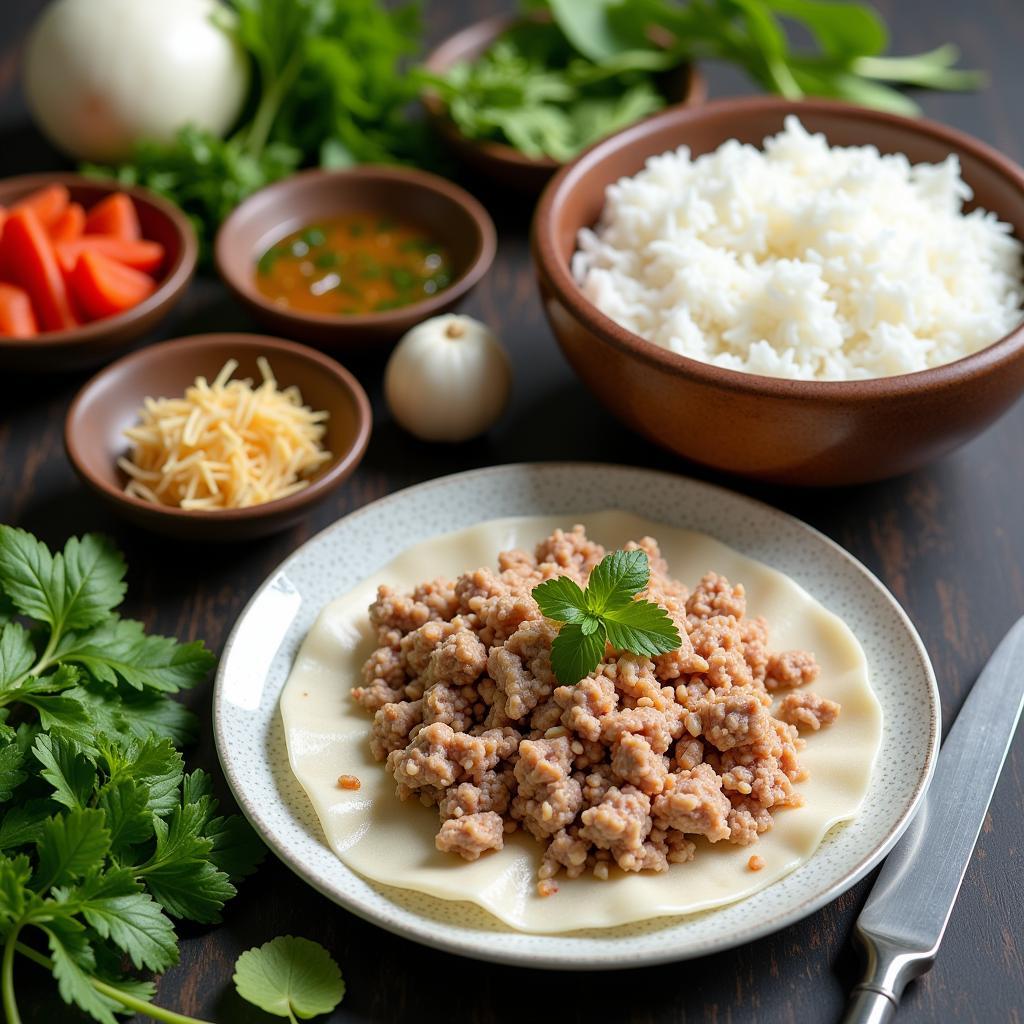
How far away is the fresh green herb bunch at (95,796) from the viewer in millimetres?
2158

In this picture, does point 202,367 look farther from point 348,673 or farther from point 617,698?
point 617,698

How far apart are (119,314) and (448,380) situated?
3.46 ft

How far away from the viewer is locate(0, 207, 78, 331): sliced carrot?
11.9 ft

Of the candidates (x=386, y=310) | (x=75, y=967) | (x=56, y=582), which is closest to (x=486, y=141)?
(x=386, y=310)

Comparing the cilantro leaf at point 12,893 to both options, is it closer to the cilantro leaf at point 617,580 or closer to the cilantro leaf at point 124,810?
the cilantro leaf at point 124,810

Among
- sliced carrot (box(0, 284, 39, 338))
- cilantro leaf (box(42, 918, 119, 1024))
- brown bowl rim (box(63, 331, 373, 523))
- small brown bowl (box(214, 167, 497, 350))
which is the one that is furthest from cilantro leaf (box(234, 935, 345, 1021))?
sliced carrot (box(0, 284, 39, 338))

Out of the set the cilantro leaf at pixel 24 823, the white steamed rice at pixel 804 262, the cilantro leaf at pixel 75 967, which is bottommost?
the cilantro leaf at pixel 24 823

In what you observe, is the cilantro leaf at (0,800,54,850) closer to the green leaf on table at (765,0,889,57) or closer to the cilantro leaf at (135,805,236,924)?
the cilantro leaf at (135,805,236,924)

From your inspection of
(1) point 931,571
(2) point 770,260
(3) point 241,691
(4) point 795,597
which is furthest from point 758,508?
(3) point 241,691

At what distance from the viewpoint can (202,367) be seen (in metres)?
3.50

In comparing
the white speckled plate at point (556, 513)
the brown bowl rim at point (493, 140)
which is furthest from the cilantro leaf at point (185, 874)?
the brown bowl rim at point (493, 140)

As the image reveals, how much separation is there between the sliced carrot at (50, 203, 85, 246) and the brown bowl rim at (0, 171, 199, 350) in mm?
209

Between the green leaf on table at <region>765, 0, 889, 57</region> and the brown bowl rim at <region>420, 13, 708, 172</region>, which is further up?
the green leaf on table at <region>765, 0, 889, 57</region>

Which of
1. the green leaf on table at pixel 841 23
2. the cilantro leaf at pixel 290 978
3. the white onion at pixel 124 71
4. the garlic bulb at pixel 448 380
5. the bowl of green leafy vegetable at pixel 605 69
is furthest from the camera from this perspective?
the green leaf on table at pixel 841 23
